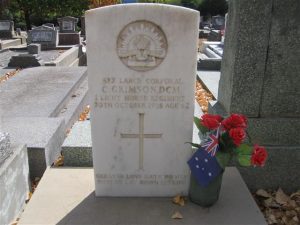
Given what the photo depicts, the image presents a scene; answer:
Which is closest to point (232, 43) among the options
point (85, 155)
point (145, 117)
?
point (145, 117)

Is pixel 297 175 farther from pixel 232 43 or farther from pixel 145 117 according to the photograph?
pixel 145 117

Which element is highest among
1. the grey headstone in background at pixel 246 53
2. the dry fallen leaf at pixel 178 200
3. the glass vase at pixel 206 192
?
the grey headstone in background at pixel 246 53

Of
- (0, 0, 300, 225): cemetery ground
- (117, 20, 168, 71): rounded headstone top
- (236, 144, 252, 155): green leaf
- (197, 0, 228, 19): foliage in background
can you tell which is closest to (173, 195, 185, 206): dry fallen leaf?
(0, 0, 300, 225): cemetery ground

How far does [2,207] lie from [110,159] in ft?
2.95

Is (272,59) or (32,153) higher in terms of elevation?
(272,59)

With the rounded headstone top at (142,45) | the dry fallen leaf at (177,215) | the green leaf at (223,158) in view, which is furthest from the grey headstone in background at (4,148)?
the green leaf at (223,158)

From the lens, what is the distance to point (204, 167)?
8.75ft

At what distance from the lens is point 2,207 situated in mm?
2688

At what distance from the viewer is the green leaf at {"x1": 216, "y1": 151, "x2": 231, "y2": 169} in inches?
101

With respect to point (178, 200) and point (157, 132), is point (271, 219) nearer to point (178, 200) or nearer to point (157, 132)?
point (178, 200)

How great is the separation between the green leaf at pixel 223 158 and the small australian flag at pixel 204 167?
5 centimetres

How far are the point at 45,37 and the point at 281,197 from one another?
39.3 feet

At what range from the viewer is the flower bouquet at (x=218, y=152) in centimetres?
256

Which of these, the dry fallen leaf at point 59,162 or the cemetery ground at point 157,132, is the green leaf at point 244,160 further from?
the dry fallen leaf at point 59,162
